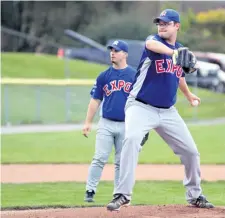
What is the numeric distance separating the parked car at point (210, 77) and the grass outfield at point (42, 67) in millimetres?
5282

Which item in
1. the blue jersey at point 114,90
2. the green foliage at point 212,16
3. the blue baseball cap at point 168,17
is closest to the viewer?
the blue baseball cap at point 168,17

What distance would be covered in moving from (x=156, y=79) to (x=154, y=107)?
0.95ft

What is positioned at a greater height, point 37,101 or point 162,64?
point 162,64

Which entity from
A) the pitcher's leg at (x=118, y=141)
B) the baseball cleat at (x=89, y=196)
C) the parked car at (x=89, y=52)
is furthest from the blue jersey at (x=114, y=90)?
the parked car at (x=89, y=52)

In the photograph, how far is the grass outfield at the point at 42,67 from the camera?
36.4m

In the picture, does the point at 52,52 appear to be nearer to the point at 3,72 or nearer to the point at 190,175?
the point at 3,72

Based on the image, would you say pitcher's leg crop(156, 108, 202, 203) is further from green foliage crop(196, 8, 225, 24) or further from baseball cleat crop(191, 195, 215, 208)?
green foliage crop(196, 8, 225, 24)

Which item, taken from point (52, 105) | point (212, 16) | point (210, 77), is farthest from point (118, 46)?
point (212, 16)

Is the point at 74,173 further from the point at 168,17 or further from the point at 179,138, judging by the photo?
the point at 168,17

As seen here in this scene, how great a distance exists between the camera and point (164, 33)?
22.2 ft

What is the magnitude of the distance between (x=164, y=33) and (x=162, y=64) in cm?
30

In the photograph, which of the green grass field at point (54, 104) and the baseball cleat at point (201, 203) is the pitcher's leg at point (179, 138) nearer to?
the baseball cleat at point (201, 203)

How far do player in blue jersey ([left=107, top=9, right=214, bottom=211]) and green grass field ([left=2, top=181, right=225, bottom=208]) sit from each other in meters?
1.81

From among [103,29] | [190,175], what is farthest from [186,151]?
[103,29]
